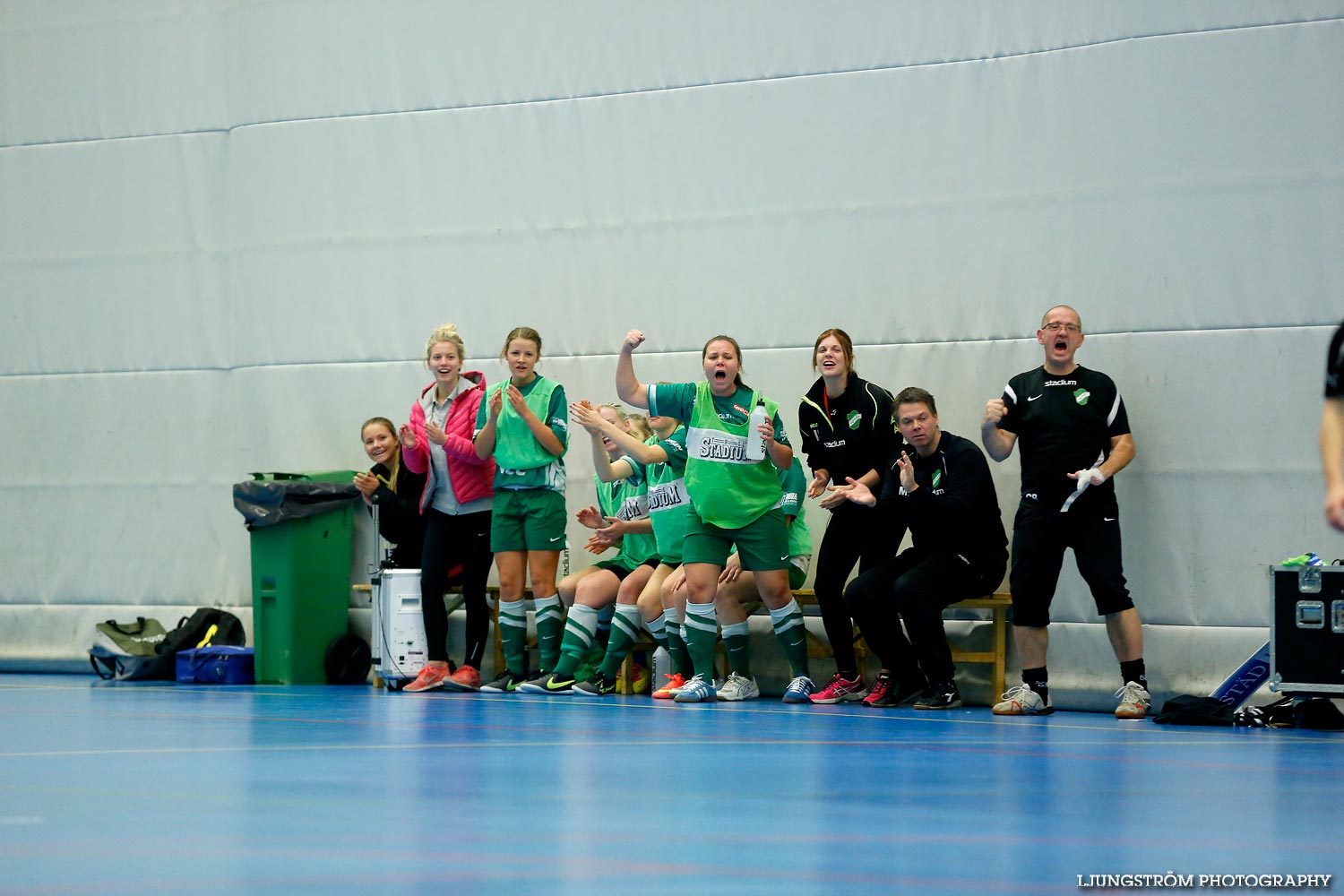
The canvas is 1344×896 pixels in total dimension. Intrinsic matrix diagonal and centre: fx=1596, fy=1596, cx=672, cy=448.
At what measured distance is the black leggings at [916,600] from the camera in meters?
7.13

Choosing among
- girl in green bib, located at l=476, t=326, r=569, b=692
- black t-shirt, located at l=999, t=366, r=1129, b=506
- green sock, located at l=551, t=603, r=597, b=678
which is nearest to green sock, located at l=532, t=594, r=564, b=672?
girl in green bib, located at l=476, t=326, r=569, b=692

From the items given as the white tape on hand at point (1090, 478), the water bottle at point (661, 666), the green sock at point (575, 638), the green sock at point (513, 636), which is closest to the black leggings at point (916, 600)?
the white tape on hand at point (1090, 478)

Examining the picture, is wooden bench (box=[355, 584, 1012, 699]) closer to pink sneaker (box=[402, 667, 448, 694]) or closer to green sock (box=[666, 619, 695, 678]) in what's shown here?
green sock (box=[666, 619, 695, 678])

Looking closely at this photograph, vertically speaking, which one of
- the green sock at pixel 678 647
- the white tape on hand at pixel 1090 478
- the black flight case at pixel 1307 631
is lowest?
→ the green sock at pixel 678 647

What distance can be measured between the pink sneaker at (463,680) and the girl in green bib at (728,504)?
4.43ft

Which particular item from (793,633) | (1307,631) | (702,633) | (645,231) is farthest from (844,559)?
(645,231)

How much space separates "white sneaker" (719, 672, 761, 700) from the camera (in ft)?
25.3

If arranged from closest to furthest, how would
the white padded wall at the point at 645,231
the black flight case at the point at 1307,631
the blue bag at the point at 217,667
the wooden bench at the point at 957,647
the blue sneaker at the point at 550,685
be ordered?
the black flight case at the point at 1307,631, the white padded wall at the point at 645,231, the wooden bench at the point at 957,647, the blue sneaker at the point at 550,685, the blue bag at the point at 217,667

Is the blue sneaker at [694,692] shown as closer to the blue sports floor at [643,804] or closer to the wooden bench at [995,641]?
the wooden bench at [995,641]

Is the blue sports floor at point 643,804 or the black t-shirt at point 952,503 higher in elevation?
the black t-shirt at point 952,503

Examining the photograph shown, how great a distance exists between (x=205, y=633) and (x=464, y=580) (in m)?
1.86

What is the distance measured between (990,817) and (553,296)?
19.0 ft

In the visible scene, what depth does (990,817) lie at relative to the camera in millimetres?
3676

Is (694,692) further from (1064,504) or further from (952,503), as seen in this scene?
(1064,504)
